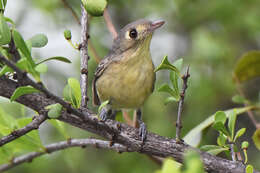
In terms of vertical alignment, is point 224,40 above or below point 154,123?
above

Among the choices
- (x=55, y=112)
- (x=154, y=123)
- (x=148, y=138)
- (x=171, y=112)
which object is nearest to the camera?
(x=55, y=112)

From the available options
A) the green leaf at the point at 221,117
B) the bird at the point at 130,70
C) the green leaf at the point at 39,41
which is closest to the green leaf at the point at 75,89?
the green leaf at the point at 39,41

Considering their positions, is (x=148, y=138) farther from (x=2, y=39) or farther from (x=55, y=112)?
(x=2, y=39)

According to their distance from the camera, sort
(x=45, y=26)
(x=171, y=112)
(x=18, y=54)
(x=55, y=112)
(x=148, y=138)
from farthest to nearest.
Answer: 1. (x=45, y=26)
2. (x=171, y=112)
3. (x=148, y=138)
4. (x=18, y=54)
5. (x=55, y=112)

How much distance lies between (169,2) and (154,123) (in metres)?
1.54

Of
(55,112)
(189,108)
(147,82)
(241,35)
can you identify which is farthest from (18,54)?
(241,35)

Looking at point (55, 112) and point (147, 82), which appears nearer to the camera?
point (55, 112)

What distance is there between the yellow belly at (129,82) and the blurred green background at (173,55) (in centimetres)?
65

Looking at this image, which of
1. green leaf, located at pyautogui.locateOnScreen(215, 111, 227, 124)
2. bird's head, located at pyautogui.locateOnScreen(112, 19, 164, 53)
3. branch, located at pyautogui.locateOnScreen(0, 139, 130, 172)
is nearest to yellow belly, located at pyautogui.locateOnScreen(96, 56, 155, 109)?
bird's head, located at pyautogui.locateOnScreen(112, 19, 164, 53)

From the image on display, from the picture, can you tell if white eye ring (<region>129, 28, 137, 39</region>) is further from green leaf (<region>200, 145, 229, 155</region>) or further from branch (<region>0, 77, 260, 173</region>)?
green leaf (<region>200, 145, 229, 155</region>)

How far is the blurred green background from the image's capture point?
3834 millimetres

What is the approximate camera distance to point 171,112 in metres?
4.46

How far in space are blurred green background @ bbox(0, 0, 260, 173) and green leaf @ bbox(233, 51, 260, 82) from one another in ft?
2.15

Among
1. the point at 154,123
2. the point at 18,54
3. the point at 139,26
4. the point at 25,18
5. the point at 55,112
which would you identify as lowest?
the point at 55,112
